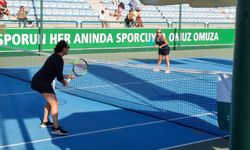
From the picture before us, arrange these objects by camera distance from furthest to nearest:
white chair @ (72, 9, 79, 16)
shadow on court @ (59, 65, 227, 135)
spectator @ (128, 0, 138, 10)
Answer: spectator @ (128, 0, 138, 10) < white chair @ (72, 9, 79, 16) < shadow on court @ (59, 65, 227, 135)

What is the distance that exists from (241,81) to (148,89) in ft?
39.4

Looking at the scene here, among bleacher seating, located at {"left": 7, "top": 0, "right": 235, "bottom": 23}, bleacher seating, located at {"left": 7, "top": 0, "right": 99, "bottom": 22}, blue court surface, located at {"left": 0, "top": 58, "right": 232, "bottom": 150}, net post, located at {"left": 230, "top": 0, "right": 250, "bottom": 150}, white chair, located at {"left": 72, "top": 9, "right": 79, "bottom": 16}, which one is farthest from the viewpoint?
white chair, located at {"left": 72, "top": 9, "right": 79, "bottom": 16}

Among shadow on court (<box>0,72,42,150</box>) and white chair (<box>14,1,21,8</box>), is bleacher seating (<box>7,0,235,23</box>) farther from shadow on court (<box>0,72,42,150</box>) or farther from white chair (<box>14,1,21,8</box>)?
shadow on court (<box>0,72,42,150</box>)

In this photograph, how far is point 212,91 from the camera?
1384 cm

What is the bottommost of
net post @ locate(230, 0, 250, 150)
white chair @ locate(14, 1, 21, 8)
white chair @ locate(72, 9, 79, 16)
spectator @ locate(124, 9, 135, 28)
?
net post @ locate(230, 0, 250, 150)

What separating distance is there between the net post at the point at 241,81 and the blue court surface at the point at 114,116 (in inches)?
229

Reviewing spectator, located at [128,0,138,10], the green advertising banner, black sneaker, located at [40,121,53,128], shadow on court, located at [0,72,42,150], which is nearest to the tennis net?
the green advertising banner

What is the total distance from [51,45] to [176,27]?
8.84 meters

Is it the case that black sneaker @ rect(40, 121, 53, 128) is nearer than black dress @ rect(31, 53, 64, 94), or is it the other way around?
black dress @ rect(31, 53, 64, 94)

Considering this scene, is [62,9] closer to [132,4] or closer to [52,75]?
[132,4]

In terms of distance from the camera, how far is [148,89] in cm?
1371

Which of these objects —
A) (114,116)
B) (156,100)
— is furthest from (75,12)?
(114,116)

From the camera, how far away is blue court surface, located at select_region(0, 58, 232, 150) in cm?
783

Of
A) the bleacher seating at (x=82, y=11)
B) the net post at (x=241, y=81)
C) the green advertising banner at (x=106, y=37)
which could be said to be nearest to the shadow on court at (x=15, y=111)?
the green advertising banner at (x=106, y=37)
